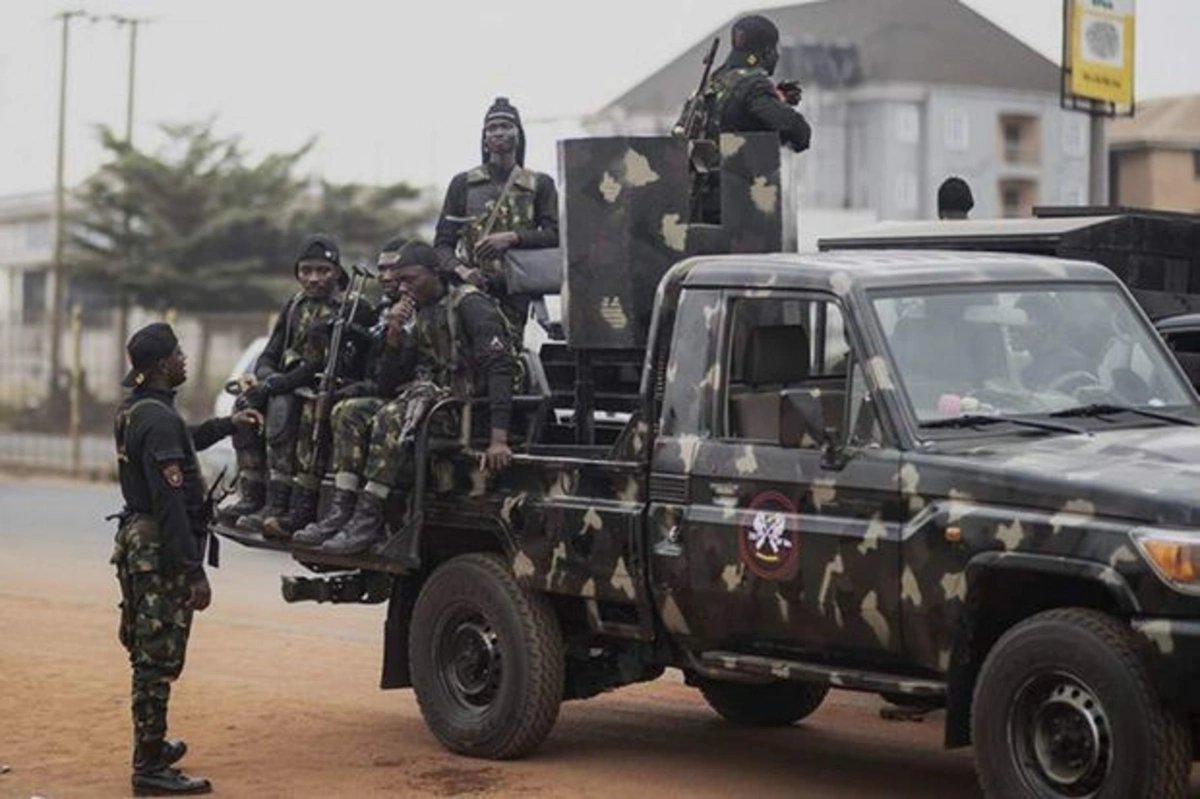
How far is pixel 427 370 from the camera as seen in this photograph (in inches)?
435

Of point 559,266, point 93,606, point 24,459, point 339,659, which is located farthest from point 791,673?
point 24,459

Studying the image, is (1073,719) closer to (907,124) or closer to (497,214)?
(497,214)

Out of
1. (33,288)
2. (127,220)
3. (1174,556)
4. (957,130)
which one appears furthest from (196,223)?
(1174,556)

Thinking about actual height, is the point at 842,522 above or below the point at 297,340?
below

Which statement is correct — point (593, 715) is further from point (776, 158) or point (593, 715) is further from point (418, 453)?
point (776, 158)

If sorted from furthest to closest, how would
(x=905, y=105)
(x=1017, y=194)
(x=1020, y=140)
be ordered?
(x=1017, y=194)
(x=1020, y=140)
(x=905, y=105)

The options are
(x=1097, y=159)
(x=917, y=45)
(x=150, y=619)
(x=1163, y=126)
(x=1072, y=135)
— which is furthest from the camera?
(x=1072, y=135)

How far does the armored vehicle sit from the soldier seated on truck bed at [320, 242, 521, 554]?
12 cm

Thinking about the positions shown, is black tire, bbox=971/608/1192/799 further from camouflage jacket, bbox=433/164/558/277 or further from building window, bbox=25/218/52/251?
building window, bbox=25/218/52/251

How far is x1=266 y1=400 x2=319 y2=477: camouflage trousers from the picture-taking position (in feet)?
36.8

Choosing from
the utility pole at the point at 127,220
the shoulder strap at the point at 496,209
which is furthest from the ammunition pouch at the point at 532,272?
the utility pole at the point at 127,220

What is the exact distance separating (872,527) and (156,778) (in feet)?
10.3

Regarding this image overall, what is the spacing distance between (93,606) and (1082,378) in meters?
9.33

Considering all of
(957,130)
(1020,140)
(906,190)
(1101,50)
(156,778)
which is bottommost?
(156,778)
